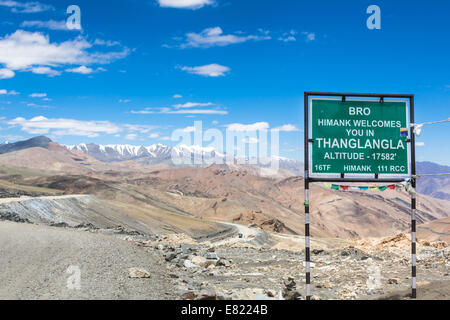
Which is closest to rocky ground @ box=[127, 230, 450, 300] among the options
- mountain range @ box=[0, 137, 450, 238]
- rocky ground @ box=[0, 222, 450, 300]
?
rocky ground @ box=[0, 222, 450, 300]

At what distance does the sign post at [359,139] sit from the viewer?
29.7ft

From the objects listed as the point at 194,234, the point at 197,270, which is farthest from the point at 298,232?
the point at 197,270

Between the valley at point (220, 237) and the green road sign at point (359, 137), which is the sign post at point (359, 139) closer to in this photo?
the green road sign at point (359, 137)

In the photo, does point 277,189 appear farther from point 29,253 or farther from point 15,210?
point 29,253

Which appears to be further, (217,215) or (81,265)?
(217,215)

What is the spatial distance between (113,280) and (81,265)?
5.47ft

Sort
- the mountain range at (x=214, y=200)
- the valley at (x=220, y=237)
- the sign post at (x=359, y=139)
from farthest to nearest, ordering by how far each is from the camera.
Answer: the mountain range at (x=214, y=200), the valley at (x=220, y=237), the sign post at (x=359, y=139)

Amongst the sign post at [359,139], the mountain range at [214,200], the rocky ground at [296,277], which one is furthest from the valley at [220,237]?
the sign post at [359,139]

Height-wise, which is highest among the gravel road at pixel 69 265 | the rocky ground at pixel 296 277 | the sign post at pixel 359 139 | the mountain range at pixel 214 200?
the sign post at pixel 359 139

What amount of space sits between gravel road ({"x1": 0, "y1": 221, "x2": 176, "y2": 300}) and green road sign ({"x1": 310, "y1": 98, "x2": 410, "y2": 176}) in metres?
4.77

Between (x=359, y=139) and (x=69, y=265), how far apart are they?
331 inches

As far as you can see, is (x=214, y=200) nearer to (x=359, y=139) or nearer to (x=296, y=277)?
(x=296, y=277)

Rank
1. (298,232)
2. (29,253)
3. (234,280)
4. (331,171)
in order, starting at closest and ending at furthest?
(331,171) → (29,253) → (234,280) → (298,232)
